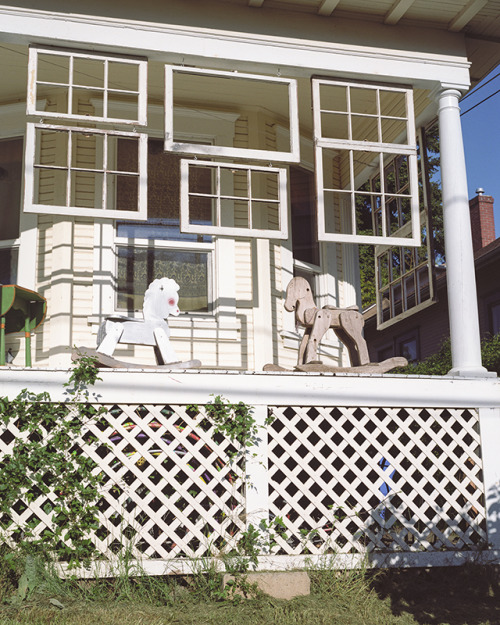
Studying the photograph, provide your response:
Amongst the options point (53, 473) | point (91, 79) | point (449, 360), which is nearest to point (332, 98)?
point (91, 79)

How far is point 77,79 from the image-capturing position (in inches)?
298

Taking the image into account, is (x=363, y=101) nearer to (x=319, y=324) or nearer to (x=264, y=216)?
(x=264, y=216)

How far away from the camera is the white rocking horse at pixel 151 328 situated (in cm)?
604

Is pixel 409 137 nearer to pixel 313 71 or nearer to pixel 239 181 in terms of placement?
pixel 313 71

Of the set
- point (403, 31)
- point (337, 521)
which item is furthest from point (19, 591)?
point (403, 31)

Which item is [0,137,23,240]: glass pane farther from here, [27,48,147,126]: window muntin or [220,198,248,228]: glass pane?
[220,198,248,228]: glass pane

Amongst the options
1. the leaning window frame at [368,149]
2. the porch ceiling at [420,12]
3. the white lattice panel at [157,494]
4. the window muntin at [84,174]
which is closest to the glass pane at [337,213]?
the leaning window frame at [368,149]

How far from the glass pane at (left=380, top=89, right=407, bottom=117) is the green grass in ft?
15.0

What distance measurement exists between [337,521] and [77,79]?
5021 millimetres

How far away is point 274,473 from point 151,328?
1.60m

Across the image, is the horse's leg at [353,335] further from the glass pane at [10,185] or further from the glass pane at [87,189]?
the glass pane at [10,185]

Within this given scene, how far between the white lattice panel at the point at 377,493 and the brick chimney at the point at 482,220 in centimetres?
1410

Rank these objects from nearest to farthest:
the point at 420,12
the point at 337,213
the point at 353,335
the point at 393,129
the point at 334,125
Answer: the point at 353,335 → the point at 420,12 → the point at 393,129 → the point at 334,125 → the point at 337,213

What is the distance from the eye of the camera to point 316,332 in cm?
635
